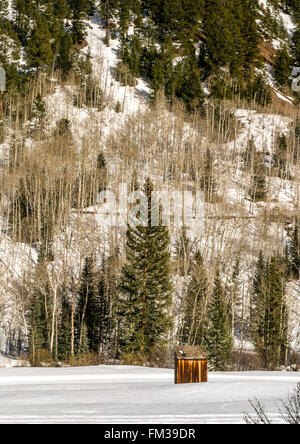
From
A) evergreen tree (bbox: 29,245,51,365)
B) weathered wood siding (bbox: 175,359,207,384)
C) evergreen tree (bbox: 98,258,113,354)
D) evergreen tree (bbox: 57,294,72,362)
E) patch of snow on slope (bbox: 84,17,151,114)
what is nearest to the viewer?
weathered wood siding (bbox: 175,359,207,384)

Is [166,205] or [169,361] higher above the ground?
[166,205]

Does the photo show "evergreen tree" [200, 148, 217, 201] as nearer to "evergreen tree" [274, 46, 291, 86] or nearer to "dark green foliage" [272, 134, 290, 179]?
"dark green foliage" [272, 134, 290, 179]

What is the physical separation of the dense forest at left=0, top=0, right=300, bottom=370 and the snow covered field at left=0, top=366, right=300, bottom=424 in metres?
11.3

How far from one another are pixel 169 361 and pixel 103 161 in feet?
91.9

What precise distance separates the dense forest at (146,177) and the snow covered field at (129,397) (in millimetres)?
11329

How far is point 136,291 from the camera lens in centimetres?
3006

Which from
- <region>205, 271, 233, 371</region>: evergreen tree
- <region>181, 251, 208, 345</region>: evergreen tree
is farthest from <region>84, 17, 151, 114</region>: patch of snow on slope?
<region>205, 271, 233, 371</region>: evergreen tree

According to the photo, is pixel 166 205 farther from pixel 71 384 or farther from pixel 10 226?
pixel 71 384

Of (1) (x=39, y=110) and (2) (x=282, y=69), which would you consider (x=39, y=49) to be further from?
(2) (x=282, y=69)

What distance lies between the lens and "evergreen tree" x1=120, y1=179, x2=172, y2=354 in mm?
29172

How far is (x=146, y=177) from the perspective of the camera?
5234 centimetres

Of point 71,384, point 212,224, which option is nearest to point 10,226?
point 212,224

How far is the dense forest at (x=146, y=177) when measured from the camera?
107ft

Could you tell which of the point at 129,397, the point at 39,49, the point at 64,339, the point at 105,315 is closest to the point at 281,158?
the point at 105,315
